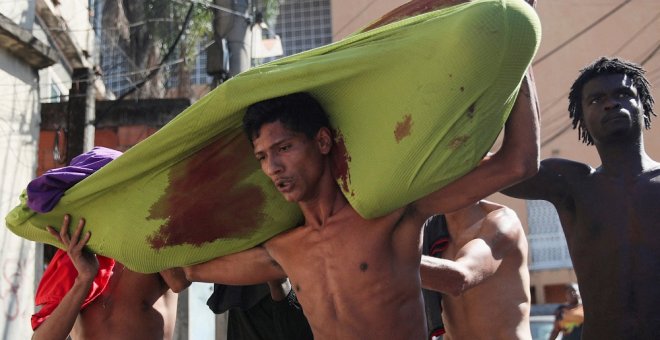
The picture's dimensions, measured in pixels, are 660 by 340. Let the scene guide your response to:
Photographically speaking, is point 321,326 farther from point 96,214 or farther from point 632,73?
point 632,73

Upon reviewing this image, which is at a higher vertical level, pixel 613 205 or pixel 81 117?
pixel 81 117

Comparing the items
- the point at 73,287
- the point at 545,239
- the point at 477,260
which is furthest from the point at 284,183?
the point at 545,239

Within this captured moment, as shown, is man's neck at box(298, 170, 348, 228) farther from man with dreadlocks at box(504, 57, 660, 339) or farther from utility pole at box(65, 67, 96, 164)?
utility pole at box(65, 67, 96, 164)

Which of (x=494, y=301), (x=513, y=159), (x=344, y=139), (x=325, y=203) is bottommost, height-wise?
(x=494, y=301)

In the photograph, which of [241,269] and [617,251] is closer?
[241,269]

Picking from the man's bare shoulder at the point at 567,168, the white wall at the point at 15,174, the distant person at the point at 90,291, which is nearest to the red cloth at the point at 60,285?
the distant person at the point at 90,291

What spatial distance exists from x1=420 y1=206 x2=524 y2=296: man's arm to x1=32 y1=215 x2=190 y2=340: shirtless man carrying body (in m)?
1.05

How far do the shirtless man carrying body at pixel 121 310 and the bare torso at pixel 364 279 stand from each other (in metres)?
0.81

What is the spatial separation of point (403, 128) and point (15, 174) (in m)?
7.48

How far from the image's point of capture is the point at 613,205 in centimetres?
332

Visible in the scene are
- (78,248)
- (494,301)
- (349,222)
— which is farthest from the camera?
(494,301)

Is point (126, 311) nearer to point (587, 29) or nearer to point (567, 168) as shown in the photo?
point (567, 168)

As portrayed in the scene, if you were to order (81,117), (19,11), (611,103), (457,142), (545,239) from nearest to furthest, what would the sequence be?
(457,142) → (611,103) → (81,117) → (19,11) → (545,239)

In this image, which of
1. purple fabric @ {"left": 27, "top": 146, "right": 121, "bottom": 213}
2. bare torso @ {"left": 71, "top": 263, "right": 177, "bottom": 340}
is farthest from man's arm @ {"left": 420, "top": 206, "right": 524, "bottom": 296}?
purple fabric @ {"left": 27, "top": 146, "right": 121, "bottom": 213}
